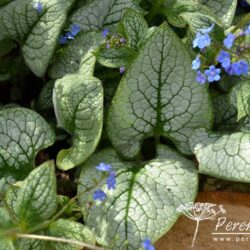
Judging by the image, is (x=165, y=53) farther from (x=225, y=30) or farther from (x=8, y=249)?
(x=8, y=249)

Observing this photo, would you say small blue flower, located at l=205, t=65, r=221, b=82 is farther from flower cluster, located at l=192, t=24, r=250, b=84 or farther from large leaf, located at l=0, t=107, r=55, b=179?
large leaf, located at l=0, t=107, r=55, b=179

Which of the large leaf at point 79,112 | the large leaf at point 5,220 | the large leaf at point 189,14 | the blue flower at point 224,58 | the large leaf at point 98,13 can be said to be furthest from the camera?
the large leaf at point 98,13

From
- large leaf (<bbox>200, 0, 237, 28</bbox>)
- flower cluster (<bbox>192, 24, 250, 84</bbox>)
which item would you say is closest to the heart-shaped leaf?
flower cluster (<bbox>192, 24, 250, 84</bbox>)

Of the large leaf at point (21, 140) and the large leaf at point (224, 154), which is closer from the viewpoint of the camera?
the large leaf at point (224, 154)

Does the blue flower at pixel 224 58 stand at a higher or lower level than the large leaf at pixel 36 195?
higher

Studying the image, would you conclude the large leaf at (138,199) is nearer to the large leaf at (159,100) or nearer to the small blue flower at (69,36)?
the large leaf at (159,100)

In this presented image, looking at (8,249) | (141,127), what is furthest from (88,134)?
(8,249)

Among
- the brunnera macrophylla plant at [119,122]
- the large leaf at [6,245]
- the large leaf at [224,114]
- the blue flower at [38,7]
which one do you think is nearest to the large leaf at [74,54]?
the brunnera macrophylla plant at [119,122]

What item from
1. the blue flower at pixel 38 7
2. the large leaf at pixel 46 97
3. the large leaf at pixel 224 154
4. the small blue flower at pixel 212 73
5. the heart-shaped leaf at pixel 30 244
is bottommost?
the heart-shaped leaf at pixel 30 244
